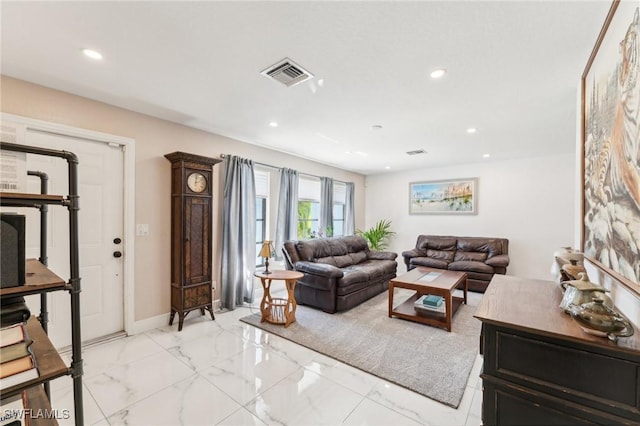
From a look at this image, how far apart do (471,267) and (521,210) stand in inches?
65.1

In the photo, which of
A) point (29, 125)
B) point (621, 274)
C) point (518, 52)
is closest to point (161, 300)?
point (29, 125)

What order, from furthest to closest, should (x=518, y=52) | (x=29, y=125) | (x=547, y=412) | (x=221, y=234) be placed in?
(x=221, y=234) < (x=29, y=125) < (x=518, y=52) < (x=547, y=412)

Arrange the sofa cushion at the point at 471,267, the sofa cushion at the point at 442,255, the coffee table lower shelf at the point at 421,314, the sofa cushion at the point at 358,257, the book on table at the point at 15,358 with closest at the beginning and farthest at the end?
the book on table at the point at 15,358
the coffee table lower shelf at the point at 421,314
the sofa cushion at the point at 471,267
the sofa cushion at the point at 358,257
the sofa cushion at the point at 442,255

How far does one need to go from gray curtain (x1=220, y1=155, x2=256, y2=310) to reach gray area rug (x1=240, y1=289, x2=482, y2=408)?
0.54 m

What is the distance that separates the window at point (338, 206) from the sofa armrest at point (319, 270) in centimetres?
256

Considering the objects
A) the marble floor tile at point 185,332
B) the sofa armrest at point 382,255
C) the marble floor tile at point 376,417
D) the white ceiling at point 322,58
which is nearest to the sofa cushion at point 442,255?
the sofa armrest at point 382,255

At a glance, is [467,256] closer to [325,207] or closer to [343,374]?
[325,207]

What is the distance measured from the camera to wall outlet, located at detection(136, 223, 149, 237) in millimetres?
3146

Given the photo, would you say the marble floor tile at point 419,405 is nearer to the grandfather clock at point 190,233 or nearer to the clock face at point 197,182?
the grandfather clock at point 190,233

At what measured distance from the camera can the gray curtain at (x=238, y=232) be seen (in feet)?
12.8

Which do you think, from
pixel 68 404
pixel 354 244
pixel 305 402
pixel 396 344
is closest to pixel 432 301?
pixel 396 344

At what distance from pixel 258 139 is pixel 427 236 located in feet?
14.1

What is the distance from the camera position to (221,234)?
155 inches

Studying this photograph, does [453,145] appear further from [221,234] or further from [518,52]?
[221,234]
